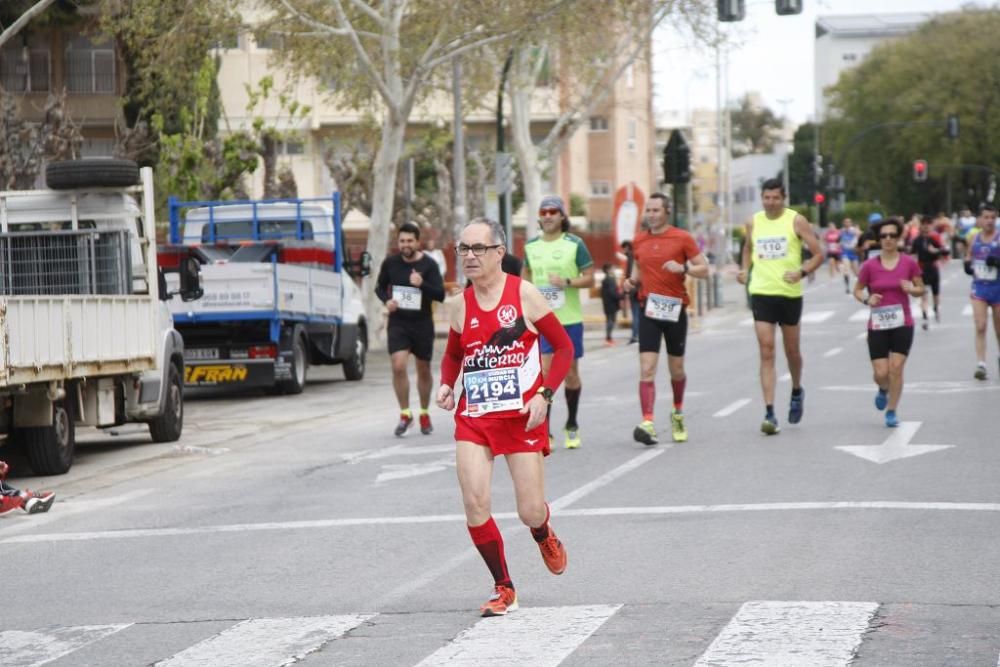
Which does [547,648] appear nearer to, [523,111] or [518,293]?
[518,293]

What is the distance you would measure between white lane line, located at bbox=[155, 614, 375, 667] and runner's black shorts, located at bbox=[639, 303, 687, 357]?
23.1 feet

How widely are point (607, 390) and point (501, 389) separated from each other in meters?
13.4

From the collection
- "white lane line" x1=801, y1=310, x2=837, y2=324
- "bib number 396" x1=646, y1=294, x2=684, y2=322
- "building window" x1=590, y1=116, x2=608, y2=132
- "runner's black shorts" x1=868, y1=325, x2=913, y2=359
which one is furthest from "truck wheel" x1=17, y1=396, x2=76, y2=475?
"building window" x1=590, y1=116, x2=608, y2=132

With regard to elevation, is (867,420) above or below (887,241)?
below

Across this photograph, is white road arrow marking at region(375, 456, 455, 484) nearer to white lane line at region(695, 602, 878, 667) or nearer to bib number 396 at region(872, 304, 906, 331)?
bib number 396 at region(872, 304, 906, 331)

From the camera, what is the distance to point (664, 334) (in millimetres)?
14375

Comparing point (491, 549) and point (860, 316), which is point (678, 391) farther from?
point (860, 316)

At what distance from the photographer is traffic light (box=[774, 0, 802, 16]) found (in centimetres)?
2556

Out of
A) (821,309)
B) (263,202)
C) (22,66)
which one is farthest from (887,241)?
(22,66)

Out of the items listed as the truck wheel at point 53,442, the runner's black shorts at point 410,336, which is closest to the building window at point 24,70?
the runner's black shorts at point 410,336

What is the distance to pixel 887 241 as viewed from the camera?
15.2 metres

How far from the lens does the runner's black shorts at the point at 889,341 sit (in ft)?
49.5

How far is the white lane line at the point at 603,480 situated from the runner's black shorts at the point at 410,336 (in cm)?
280

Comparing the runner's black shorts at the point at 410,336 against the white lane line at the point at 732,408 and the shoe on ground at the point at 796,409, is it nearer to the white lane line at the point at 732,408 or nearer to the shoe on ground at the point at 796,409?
the white lane line at the point at 732,408
